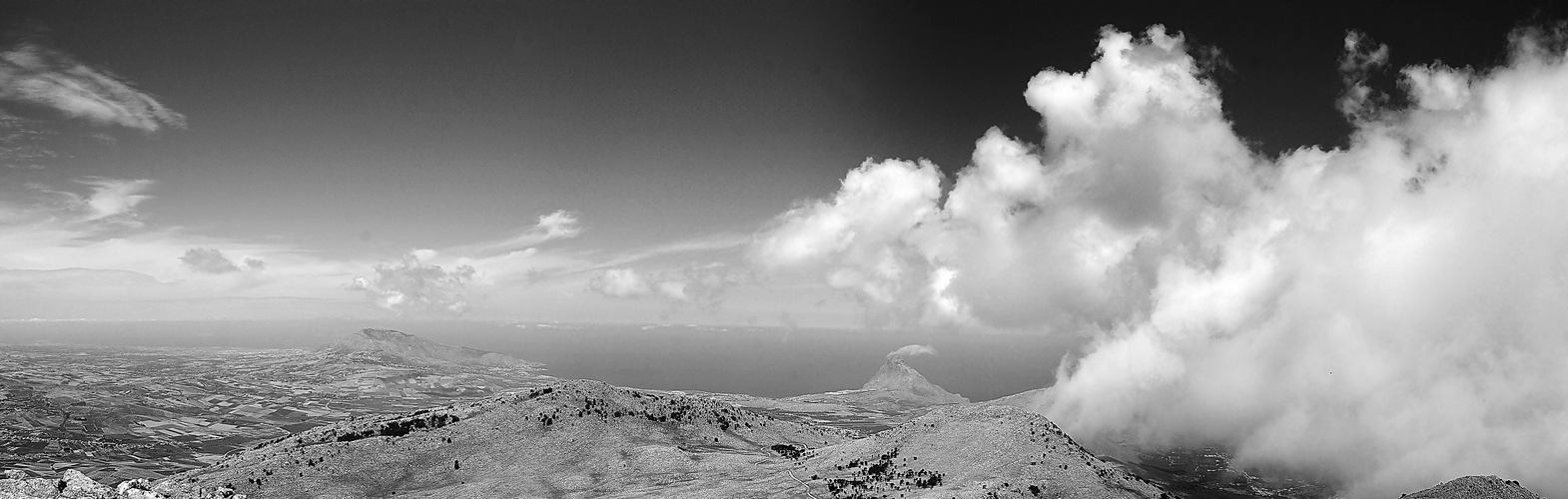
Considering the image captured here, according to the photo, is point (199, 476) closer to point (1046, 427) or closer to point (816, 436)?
point (816, 436)

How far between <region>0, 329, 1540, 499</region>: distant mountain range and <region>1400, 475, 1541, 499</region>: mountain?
0.36 meters

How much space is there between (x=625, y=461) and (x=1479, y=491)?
162645 mm

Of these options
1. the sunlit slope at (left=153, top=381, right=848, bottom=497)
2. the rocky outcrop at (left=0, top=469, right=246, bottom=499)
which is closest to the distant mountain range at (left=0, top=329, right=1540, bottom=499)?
the sunlit slope at (left=153, top=381, right=848, bottom=497)

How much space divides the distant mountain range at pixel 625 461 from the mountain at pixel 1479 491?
0.36 meters

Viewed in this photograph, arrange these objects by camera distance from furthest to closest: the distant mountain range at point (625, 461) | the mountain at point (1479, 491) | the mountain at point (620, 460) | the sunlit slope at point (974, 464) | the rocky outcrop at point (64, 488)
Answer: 1. the mountain at point (1479, 491)
2. the mountain at point (620, 460)
3. the distant mountain range at point (625, 461)
4. the sunlit slope at point (974, 464)
5. the rocky outcrop at point (64, 488)

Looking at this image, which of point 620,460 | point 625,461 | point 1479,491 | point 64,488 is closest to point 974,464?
point 625,461

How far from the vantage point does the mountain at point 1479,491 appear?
459ft

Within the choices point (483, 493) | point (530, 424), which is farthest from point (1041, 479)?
point (530, 424)

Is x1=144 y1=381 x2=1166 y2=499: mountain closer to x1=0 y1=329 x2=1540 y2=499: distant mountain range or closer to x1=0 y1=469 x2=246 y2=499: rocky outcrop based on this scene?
x1=0 y1=329 x2=1540 y2=499: distant mountain range

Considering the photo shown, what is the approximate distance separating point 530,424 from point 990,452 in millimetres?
90784

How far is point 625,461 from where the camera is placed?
138 meters

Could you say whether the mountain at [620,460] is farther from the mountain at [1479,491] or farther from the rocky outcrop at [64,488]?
the mountain at [1479,491]

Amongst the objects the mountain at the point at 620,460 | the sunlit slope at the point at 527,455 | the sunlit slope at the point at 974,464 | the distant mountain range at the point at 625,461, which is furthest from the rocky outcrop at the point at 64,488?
the sunlit slope at the point at 974,464

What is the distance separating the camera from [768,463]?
14062 centimetres
